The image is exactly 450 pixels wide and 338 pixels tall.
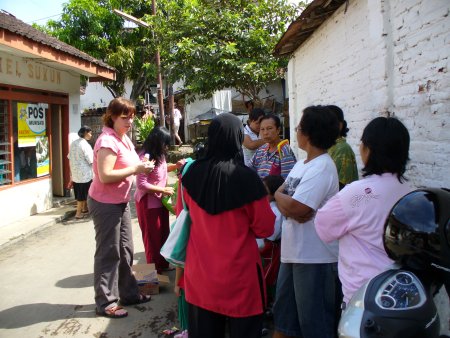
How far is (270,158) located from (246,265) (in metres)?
1.91

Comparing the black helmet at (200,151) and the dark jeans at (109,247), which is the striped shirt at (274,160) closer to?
the black helmet at (200,151)

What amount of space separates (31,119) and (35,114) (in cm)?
17

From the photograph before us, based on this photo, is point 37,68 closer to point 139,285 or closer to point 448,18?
point 139,285

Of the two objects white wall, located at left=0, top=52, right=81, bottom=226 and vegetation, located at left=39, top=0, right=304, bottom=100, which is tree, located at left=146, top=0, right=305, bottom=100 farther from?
white wall, located at left=0, top=52, right=81, bottom=226

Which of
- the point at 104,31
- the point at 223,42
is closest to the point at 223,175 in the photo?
the point at 223,42

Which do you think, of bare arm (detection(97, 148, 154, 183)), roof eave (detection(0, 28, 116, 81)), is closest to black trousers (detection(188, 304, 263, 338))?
bare arm (detection(97, 148, 154, 183))

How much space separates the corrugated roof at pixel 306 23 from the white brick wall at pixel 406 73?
0.17m

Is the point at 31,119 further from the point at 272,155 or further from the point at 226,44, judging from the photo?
the point at 272,155

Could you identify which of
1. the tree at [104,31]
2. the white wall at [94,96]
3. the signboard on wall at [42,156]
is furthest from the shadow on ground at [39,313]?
the white wall at [94,96]

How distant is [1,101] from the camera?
712 centimetres

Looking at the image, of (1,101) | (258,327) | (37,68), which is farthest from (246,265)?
(37,68)

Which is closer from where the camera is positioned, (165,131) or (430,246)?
(430,246)

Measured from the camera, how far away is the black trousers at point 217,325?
2.21 meters

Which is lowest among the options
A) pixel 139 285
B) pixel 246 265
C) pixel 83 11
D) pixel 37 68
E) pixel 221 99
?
pixel 139 285
